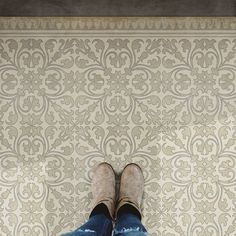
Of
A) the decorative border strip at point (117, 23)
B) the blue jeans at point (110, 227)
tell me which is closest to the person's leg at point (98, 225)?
the blue jeans at point (110, 227)

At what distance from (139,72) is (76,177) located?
0.40 m

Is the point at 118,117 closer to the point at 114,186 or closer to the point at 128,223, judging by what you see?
the point at 114,186

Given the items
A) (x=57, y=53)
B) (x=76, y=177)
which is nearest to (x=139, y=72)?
(x=57, y=53)

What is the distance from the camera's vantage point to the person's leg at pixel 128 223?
1123 millimetres

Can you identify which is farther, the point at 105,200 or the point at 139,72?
the point at 139,72

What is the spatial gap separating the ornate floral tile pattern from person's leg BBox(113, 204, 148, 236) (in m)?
0.14

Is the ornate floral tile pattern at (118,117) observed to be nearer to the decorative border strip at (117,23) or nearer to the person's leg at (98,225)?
the decorative border strip at (117,23)

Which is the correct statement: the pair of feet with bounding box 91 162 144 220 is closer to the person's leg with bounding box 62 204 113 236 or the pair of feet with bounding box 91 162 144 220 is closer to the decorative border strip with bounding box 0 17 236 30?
the person's leg with bounding box 62 204 113 236

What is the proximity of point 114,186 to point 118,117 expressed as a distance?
225 mm

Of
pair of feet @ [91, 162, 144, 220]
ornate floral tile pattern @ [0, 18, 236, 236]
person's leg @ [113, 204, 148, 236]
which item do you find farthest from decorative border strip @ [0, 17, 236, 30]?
person's leg @ [113, 204, 148, 236]

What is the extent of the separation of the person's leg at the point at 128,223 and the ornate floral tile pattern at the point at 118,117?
14 cm

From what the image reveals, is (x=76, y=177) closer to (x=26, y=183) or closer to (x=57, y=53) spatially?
(x=26, y=183)

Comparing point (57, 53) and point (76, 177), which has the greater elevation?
point (57, 53)

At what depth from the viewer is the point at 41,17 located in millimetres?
1394
